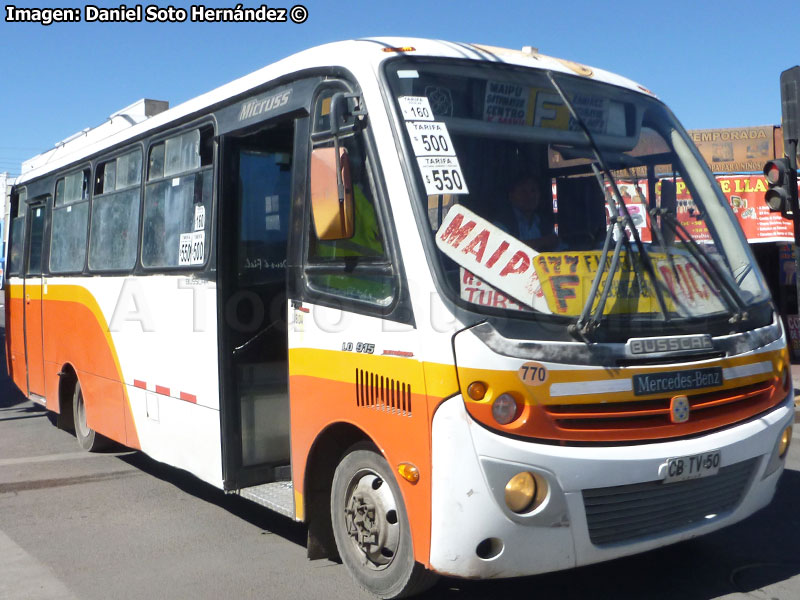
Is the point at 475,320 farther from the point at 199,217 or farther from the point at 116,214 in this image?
the point at 116,214

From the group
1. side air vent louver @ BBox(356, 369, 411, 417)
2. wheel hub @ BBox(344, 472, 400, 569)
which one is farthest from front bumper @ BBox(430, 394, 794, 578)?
wheel hub @ BBox(344, 472, 400, 569)

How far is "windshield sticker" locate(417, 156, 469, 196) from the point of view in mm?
4492

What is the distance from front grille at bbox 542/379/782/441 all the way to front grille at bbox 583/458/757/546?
24 centimetres

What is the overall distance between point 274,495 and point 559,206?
259 centimetres

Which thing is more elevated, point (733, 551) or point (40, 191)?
point (40, 191)

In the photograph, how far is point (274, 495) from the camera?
589 cm

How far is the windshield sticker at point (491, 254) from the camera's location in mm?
4348

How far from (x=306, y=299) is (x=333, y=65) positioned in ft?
4.26

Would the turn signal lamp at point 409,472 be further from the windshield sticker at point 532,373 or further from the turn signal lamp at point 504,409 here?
the windshield sticker at point 532,373

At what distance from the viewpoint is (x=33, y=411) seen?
12.8 meters

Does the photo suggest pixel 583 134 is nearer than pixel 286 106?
Yes

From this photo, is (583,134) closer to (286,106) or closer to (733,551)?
(286,106)

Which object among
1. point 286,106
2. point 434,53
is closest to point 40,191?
point 286,106

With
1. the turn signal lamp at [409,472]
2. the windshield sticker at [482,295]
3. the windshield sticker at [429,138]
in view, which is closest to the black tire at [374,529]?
the turn signal lamp at [409,472]
